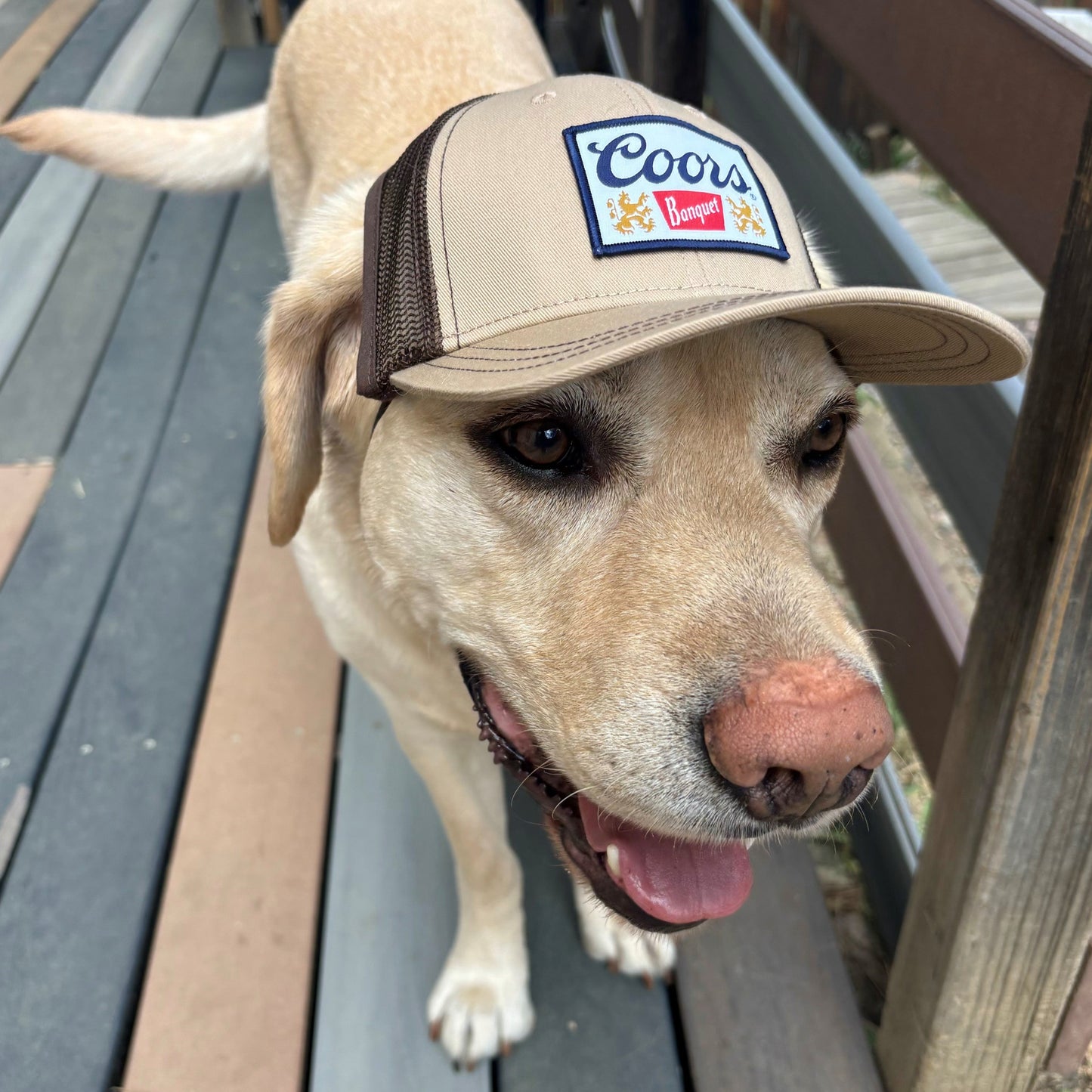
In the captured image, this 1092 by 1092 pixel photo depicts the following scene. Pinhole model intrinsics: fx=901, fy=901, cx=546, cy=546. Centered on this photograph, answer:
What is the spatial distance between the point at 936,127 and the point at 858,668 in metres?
1.16

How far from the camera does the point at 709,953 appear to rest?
1746 millimetres

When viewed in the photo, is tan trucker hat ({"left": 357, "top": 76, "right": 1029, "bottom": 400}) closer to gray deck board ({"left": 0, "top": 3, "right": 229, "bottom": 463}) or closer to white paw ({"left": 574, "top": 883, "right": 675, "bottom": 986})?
white paw ({"left": 574, "top": 883, "right": 675, "bottom": 986})

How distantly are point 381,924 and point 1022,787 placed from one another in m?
1.22

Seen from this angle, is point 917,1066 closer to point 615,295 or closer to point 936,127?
point 615,295

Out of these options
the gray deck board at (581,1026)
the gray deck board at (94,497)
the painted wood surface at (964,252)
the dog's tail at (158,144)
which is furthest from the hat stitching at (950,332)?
the painted wood surface at (964,252)

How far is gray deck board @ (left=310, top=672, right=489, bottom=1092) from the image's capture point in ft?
5.25

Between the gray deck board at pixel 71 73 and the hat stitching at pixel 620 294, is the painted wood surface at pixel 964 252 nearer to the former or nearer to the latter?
the hat stitching at pixel 620 294

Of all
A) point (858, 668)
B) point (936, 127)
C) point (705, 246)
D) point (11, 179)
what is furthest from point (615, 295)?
point (11, 179)

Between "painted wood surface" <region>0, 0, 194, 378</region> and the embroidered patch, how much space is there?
2815mm

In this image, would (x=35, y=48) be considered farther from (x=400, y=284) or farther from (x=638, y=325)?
(x=638, y=325)

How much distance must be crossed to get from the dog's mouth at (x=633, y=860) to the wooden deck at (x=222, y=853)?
0.56 meters

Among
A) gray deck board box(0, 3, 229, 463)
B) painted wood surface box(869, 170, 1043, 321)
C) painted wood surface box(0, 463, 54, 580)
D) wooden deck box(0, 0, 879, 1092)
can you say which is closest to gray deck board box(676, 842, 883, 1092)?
wooden deck box(0, 0, 879, 1092)

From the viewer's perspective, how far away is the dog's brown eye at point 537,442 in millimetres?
1153

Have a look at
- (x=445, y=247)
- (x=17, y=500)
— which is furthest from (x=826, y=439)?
(x=17, y=500)
